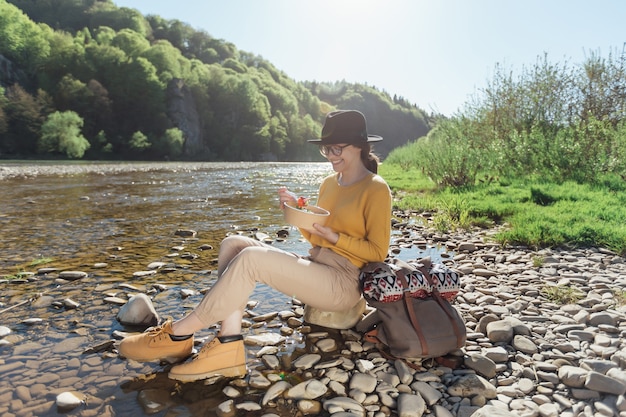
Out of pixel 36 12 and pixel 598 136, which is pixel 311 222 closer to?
pixel 598 136

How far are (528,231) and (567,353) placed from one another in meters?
4.28

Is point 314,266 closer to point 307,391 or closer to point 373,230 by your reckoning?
point 373,230

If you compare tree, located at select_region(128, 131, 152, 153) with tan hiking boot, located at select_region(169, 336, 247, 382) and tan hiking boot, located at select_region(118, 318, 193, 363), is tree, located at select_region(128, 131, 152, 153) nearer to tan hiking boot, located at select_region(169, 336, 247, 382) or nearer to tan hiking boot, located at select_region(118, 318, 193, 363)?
tan hiking boot, located at select_region(118, 318, 193, 363)

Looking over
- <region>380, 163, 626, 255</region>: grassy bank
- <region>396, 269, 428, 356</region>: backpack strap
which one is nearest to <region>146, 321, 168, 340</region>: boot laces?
<region>396, 269, 428, 356</region>: backpack strap

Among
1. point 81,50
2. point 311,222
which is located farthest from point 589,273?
point 81,50

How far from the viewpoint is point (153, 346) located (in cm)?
312

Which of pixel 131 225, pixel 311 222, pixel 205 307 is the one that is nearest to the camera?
pixel 205 307

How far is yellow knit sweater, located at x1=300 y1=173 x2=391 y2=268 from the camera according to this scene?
3.44 meters

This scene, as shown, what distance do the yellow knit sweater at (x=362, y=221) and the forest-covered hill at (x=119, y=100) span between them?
57841 millimetres

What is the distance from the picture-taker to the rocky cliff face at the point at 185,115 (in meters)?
80.4

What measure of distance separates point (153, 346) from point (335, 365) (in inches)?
59.8

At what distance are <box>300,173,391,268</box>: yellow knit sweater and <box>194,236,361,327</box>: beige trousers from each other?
16 centimetres

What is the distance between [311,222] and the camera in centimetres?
339

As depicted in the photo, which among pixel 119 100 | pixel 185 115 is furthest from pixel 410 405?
pixel 185 115
